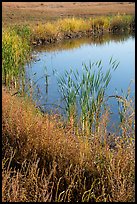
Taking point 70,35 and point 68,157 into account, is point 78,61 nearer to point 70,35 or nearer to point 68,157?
point 70,35

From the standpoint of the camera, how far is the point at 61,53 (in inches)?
492

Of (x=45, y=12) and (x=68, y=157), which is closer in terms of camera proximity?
(x=68, y=157)

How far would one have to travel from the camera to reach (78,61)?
10703mm

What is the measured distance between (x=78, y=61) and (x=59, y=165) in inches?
293

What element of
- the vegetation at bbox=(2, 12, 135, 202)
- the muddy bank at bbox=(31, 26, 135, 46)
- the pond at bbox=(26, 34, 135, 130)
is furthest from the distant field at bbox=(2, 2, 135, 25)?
the vegetation at bbox=(2, 12, 135, 202)

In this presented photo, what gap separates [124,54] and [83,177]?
867 centimetres

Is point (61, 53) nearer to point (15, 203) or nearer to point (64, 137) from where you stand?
point (64, 137)

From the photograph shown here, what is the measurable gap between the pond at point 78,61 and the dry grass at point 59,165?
1.55 metres

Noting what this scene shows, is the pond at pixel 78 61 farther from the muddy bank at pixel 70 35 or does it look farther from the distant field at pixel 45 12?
the distant field at pixel 45 12

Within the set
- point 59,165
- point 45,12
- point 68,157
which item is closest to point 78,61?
point 68,157

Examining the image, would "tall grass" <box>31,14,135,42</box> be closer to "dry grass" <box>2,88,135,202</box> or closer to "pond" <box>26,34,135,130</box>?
"pond" <box>26,34,135,130</box>

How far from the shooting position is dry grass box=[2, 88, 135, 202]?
2947 mm

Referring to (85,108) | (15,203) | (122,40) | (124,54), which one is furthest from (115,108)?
(122,40)

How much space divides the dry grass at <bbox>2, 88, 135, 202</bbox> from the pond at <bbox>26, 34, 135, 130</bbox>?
1549 millimetres
